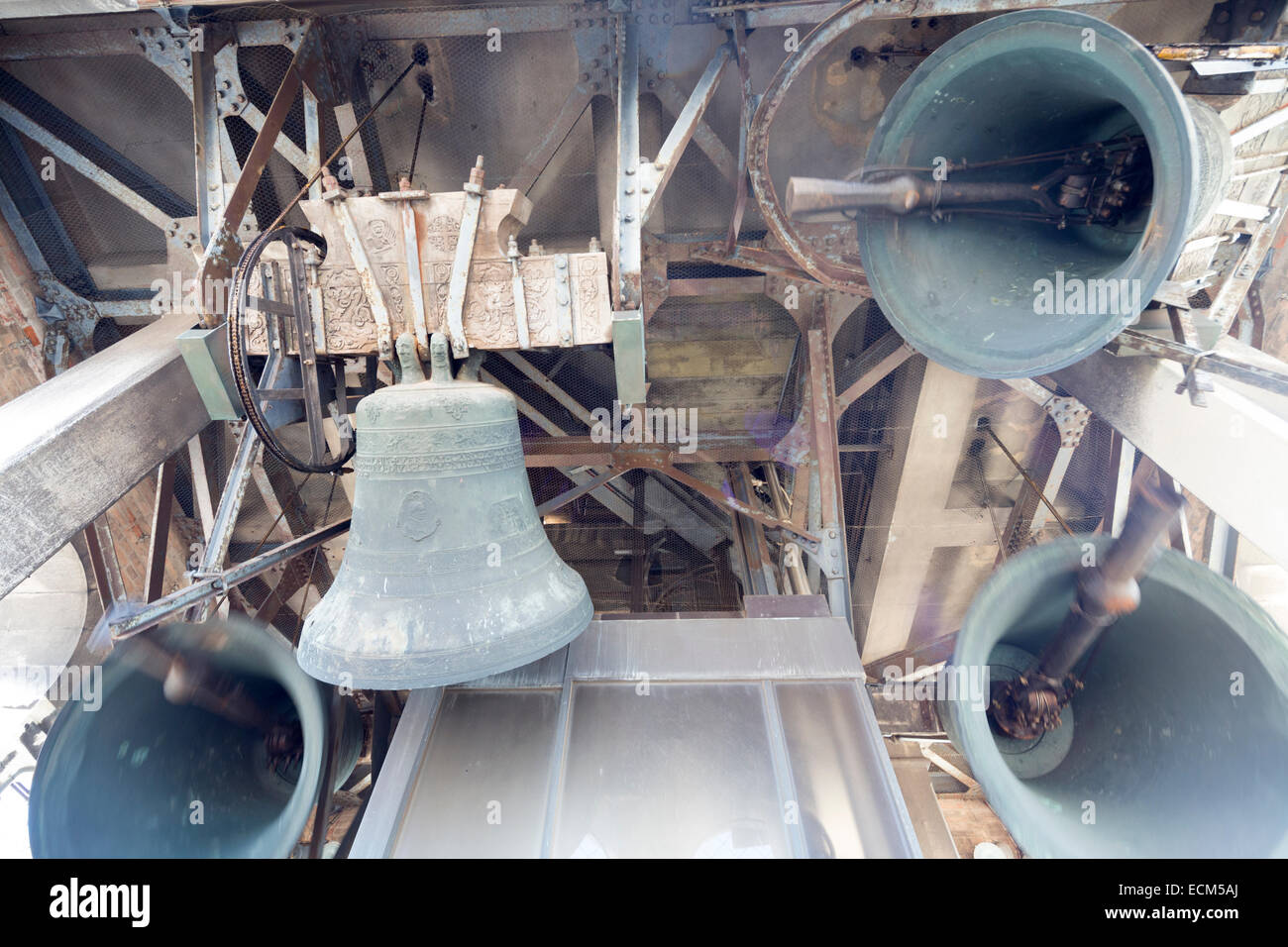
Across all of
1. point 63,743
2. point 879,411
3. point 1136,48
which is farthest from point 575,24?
point 63,743

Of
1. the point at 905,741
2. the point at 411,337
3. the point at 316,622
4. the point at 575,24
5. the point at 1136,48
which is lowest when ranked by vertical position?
the point at 905,741

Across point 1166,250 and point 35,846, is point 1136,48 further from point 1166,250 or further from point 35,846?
point 35,846

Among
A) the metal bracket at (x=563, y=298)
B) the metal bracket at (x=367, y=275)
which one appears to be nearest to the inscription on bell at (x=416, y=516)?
the metal bracket at (x=367, y=275)

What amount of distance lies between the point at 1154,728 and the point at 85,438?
→ 499 centimetres

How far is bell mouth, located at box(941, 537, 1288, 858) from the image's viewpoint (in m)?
1.77

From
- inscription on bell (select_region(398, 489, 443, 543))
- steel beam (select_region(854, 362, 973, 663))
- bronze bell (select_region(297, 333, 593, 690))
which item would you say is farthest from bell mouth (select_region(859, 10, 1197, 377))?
steel beam (select_region(854, 362, 973, 663))

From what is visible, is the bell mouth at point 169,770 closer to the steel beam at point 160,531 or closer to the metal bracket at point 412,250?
the steel beam at point 160,531

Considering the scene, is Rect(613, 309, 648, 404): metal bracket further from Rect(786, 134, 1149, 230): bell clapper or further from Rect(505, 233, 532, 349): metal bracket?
Rect(786, 134, 1149, 230): bell clapper

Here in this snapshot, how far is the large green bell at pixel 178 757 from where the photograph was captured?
7.84 ft

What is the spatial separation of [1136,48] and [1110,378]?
150cm

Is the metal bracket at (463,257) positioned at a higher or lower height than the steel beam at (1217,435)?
higher

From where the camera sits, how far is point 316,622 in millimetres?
2102

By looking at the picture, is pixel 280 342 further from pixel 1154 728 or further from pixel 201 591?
pixel 1154 728

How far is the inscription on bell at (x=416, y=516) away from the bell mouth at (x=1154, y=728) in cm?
214
